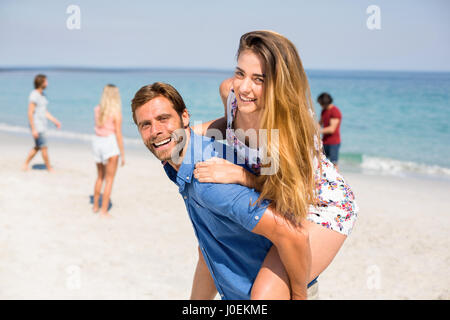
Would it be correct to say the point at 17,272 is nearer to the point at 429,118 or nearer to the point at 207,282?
the point at 207,282

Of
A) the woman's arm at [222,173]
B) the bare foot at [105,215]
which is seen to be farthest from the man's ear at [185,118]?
the bare foot at [105,215]

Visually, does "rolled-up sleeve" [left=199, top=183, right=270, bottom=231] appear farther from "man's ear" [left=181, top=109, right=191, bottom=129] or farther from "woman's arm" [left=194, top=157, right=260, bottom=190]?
"man's ear" [left=181, top=109, right=191, bottom=129]

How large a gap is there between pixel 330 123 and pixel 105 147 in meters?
4.41

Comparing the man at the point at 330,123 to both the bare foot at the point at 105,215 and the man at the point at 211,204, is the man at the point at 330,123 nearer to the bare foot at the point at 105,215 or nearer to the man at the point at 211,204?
the bare foot at the point at 105,215

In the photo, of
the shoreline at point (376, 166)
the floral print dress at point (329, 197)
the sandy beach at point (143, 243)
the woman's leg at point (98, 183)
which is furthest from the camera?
the shoreline at point (376, 166)

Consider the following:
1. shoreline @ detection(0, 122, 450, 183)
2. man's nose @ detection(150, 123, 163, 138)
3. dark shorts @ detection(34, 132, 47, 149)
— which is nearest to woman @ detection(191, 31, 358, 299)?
man's nose @ detection(150, 123, 163, 138)

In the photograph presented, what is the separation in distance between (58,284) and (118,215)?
2411mm

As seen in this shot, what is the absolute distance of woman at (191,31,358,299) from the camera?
2115 mm

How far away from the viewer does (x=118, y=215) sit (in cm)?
744

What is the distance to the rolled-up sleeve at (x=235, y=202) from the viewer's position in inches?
77.2

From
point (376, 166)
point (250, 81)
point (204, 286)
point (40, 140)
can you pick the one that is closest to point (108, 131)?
point (40, 140)

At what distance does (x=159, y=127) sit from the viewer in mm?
2287

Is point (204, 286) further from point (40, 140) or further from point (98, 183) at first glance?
point (40, 140)

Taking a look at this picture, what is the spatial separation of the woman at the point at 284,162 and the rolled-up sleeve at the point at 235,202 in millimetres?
49
